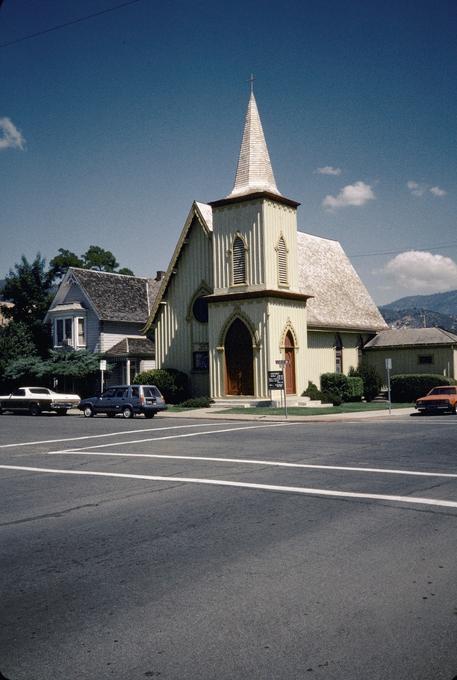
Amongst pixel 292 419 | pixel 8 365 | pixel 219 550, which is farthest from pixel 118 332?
pixel 219 550

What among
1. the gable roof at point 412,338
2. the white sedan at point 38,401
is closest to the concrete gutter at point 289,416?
the white sedan at point 38,401

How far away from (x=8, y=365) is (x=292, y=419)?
25.3 metres

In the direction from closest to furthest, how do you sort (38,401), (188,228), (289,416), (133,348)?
1. (289,416)
2. (38,401)
3. (188,228)
4. (133,348)

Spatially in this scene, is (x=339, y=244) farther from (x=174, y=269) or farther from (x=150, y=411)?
(x=150, y=411)

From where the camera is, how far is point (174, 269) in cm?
4094

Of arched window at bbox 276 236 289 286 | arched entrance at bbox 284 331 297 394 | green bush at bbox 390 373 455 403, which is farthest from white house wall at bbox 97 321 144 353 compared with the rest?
green bush at bbox 390 373 455 403

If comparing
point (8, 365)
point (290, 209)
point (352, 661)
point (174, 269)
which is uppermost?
point (290, 209)

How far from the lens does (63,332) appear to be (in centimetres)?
4781

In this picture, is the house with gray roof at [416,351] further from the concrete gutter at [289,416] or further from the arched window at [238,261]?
the arched window at [238,261]

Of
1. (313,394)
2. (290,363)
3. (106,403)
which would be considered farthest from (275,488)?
(313,394)

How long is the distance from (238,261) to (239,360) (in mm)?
5401

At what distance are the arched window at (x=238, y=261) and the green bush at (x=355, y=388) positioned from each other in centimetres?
919

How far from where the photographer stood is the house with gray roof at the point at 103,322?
4553 centimetres

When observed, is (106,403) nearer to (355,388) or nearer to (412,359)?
(355,388)
